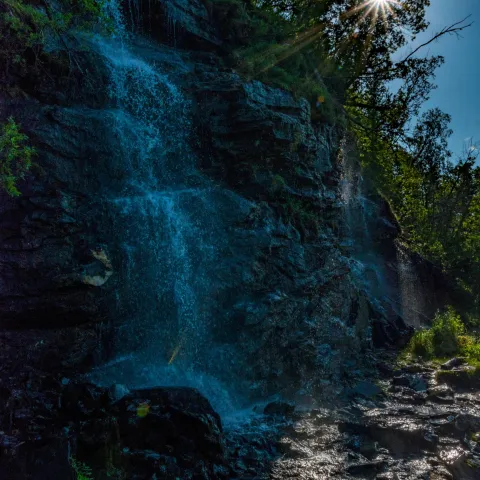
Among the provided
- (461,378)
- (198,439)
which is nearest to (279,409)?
(198,439)

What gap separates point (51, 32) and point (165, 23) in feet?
17.1

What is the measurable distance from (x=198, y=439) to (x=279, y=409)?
10.4 feet

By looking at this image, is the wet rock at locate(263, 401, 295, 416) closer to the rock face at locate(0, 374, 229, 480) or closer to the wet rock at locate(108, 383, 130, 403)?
the rock face at locate(0, 374, 229, 480)

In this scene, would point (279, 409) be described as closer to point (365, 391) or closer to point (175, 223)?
point (365, 391)

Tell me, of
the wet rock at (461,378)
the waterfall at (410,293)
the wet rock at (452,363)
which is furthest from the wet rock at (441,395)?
the waterfall at (410,293)

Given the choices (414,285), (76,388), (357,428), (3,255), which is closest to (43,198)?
(3,255)

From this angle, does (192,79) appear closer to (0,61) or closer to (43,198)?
(0,61)

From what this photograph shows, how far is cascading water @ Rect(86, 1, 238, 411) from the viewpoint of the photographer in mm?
10688

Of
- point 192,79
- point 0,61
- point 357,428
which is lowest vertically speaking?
point 357,428

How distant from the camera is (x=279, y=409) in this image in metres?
10.4

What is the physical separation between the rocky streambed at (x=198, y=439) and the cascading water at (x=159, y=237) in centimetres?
165

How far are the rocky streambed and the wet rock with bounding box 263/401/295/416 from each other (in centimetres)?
2

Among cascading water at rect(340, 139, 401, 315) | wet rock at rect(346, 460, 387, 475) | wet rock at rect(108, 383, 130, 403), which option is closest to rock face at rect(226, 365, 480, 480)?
wet rock at rect(346, 460, 387, 475)

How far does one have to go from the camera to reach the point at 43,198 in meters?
9.84
